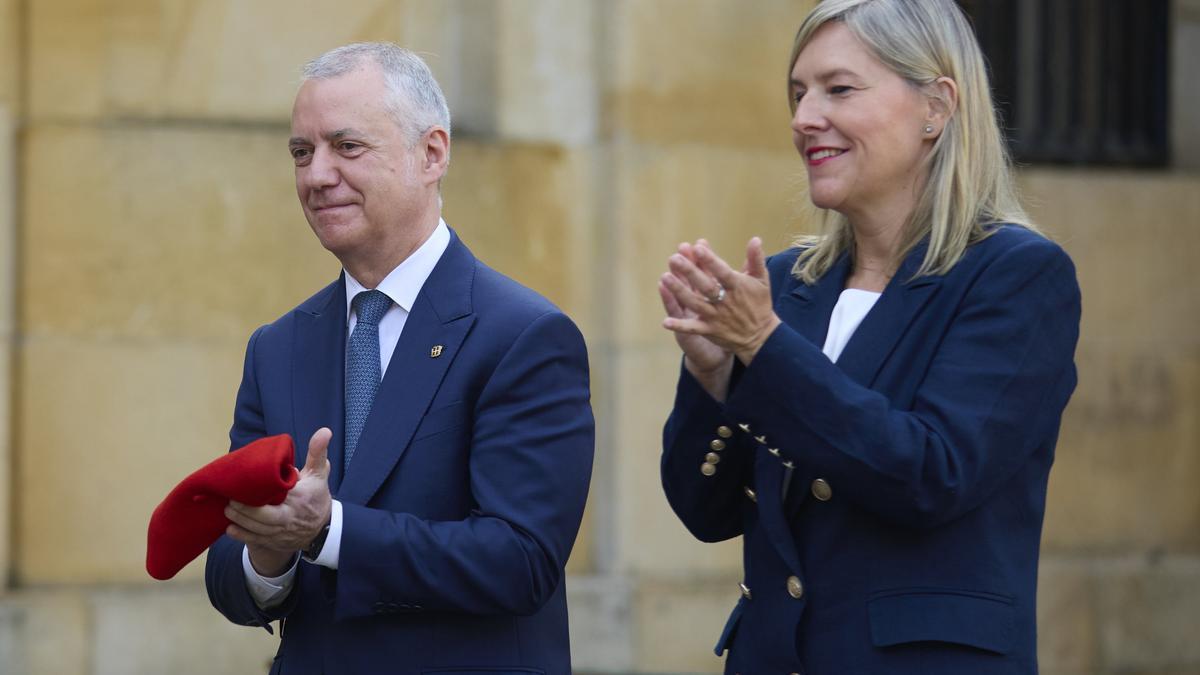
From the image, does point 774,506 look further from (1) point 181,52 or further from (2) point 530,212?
(1) point 181,52

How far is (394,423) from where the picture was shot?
3.24 metres

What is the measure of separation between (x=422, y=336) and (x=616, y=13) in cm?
412

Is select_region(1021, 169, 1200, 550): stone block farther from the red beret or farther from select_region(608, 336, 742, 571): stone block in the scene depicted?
the red beret

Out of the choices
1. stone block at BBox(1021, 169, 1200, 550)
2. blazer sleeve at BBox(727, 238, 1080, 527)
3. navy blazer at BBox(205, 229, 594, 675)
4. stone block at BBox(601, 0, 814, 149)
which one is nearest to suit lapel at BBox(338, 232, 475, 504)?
navy blazer at BBox(205, 229, 594, 675)

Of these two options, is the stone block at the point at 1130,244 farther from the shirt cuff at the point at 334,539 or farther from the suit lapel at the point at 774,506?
the shirt cuff at the point at 334,539

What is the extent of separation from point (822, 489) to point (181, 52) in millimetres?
4266

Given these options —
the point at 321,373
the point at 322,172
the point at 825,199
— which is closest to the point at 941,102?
the point at 825,199

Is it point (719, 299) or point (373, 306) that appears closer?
point (719, 299)

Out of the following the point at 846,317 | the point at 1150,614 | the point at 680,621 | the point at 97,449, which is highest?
the point at 846,317

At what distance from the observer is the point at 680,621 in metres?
7.21

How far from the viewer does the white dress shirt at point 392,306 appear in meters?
3.29

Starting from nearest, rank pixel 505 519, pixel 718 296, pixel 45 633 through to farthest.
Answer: pixel 718 296 → pixel 505 519 → pixel 45 633

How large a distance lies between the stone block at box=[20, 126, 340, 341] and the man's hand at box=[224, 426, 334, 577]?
361 centimetres

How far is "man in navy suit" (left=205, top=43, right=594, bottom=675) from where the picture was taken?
122 inches
